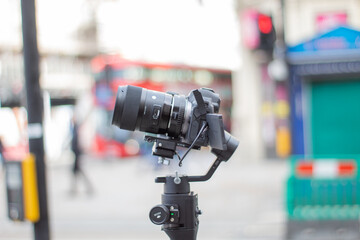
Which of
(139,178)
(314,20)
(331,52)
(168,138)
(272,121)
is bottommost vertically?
(139,178)

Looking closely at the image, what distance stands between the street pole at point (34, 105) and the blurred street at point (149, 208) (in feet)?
9.45

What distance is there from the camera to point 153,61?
22359mm

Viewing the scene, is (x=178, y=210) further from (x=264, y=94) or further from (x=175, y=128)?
(x=264, y=94)

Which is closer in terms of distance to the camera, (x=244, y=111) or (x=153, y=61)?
(x=244, y=111)

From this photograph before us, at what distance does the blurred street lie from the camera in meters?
7.53

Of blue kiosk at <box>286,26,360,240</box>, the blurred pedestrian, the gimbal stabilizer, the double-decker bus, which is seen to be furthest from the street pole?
the double-decker bus

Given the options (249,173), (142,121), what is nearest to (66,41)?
(249,173)

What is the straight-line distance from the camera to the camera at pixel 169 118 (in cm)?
275

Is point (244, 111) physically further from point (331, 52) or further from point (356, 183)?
point (356, 183)

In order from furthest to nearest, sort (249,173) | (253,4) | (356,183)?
(253,4)
(249,173)
(356,183)

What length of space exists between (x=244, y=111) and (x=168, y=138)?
1380 cm

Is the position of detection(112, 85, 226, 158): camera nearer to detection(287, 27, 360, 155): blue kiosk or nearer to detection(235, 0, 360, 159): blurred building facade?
detection(287, 27, 360, 155): blue kiosk

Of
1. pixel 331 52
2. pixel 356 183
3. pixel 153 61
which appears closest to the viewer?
pixel 356 183

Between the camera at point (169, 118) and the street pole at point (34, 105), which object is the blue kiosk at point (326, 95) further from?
the camera at point (169, 118)
